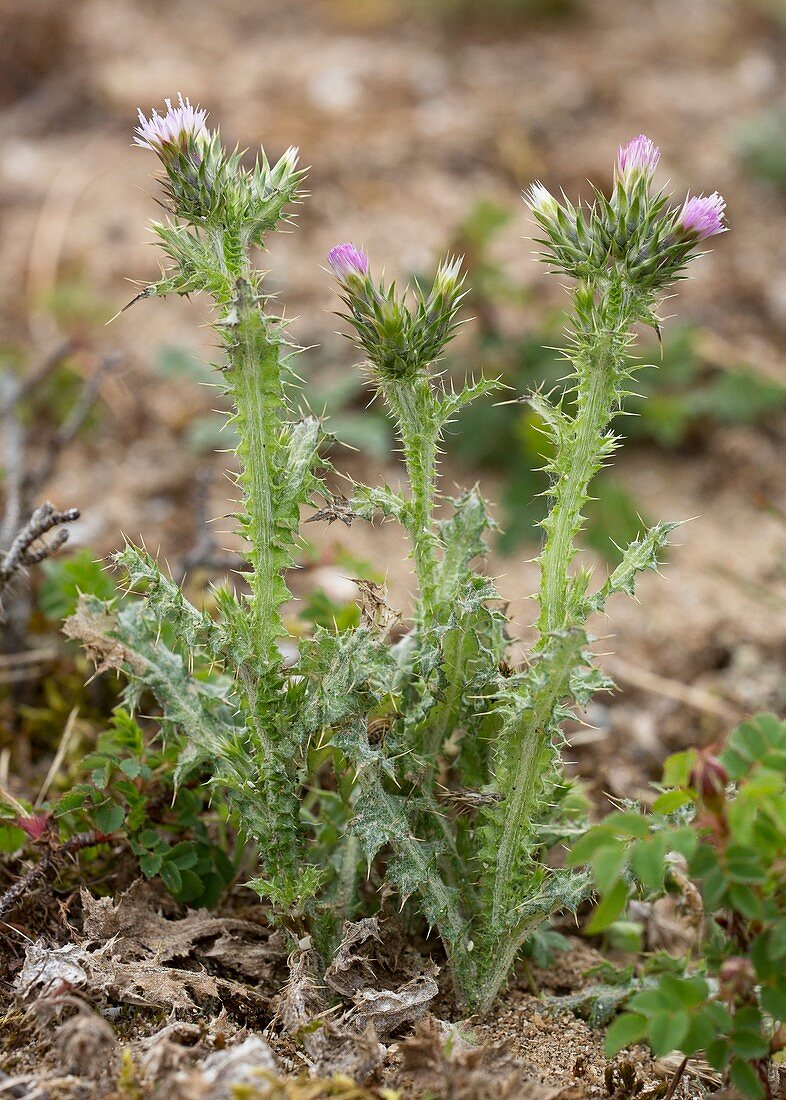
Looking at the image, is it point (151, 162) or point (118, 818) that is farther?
point (151, 162)

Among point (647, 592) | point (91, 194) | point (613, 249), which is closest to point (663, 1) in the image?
point (91, 194)

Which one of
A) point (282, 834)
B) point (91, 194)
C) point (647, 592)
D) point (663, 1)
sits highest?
point (663, 1)

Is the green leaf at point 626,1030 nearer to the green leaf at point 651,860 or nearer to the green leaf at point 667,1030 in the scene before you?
the green leaf at point 667,1030

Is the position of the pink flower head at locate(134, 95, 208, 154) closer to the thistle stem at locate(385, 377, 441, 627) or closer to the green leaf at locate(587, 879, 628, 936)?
the thistle stem at locate(385, 377, 441, 627)

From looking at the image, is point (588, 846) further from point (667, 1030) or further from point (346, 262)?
point (346, 262)

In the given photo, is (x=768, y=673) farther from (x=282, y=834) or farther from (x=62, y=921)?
(x=62, y=921)

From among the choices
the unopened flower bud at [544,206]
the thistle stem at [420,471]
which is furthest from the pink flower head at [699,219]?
the thistle stem at [420,471]

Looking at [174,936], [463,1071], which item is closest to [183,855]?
[174,936]

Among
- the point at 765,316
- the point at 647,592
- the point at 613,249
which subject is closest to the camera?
the point at 613,249
